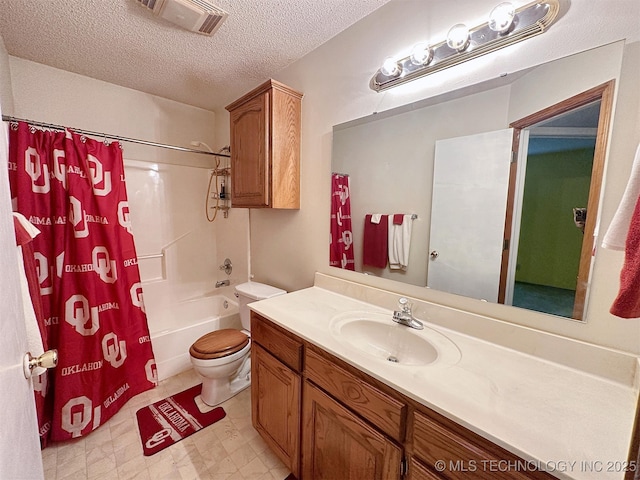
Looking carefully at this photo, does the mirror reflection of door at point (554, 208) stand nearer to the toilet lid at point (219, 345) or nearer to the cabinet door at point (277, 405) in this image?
the cabinet door at point (277, 405)

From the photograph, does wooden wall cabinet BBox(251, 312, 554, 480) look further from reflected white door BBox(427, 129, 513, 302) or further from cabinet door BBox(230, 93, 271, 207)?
cabinet door BBox(230, 93, 271, 207)

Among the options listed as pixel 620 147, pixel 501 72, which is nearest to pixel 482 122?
pixel 501 72

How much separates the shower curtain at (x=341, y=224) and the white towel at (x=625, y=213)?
1.03 meters

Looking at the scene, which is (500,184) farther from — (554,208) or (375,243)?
(375,243)

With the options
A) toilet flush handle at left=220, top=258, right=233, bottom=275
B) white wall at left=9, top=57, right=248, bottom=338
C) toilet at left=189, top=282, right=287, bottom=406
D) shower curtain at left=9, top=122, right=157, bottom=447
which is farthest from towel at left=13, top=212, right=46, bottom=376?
toilet flush handle at left=220, top=258, right=233, bottom=275

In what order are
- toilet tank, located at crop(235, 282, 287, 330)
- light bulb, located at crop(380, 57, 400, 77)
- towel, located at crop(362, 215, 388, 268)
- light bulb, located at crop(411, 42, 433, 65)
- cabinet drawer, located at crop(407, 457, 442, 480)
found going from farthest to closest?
toilet tank, located at crop(235, 282, 287, 330)
towel, located at crop(362, 215, 388, 268)
light bulb, located at crop(380, 57, 400, 77)
light bulb, located at crop(411, 42, 433, 65)
cabinet drawer, located at crop(407, 457, 442, 480)

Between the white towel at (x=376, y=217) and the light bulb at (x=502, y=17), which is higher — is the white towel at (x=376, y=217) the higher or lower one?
the lower one

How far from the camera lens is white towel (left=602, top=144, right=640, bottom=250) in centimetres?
55

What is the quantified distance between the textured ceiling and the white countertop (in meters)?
1.63

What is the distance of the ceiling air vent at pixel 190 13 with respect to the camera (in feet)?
4.00

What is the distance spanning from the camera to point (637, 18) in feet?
2.41

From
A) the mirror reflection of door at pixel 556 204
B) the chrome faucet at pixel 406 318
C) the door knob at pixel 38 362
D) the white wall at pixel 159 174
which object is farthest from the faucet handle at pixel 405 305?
the white wall at pixel 159 174

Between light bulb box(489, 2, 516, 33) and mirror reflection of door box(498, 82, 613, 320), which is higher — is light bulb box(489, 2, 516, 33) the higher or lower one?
the higher one

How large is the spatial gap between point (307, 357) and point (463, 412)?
0.60m
